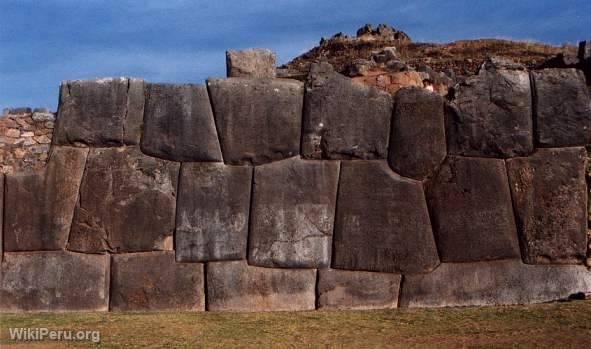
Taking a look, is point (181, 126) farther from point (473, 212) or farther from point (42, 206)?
point (473, 212)

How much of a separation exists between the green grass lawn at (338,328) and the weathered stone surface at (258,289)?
0.28 meters

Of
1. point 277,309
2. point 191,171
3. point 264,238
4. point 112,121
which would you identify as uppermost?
point 112,121

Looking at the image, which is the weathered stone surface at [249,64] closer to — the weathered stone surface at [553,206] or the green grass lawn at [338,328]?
the green grass lawn at [338,328]

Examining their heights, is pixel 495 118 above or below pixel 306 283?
above

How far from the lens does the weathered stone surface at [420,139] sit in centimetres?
859

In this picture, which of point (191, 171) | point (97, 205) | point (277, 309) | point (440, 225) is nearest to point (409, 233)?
point (440, 225)

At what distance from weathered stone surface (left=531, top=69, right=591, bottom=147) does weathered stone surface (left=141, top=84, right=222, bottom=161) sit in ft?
11.4

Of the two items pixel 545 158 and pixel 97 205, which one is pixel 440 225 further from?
pixel 97 205

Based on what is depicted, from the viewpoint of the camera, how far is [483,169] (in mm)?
8539

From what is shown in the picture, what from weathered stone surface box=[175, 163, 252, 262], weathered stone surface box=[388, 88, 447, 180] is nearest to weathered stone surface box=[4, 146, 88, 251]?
weathered stone surface box=[175, 163, 252, 262]

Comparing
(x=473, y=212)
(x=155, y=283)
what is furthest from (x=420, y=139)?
(x=155, y=283)

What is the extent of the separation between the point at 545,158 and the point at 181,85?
3.98m

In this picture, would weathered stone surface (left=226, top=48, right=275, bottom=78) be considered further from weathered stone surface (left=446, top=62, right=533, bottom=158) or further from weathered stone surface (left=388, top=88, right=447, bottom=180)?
weathered stone surface (left=446, top=62, right=533, bottom=158)

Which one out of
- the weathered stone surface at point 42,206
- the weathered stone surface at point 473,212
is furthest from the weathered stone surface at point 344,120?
the weathered stone surface at point 42,206
